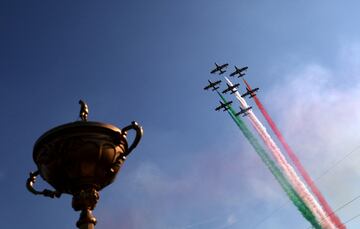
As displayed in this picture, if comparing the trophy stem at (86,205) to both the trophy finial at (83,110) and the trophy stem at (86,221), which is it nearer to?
the trophy stem at (86,221)

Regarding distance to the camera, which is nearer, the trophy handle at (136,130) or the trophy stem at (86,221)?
the trophy stem at (86,221)

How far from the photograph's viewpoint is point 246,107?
7050 centimetres

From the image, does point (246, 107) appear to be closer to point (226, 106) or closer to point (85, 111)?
point (226, 106)

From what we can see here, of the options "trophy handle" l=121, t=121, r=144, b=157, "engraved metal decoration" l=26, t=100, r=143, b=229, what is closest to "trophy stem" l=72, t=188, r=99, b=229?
"engraved metal decoration" l=26, t=100, r=143, b=229

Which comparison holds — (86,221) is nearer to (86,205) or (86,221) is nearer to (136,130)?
(86,205)

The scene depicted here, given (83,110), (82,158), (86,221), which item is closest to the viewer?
(86,221)

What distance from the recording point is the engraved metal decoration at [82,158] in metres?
4.39

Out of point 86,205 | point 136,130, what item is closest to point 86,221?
point 86,205

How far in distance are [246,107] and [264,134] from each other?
13.1 m

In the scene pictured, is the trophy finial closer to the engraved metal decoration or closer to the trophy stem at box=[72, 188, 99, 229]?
the engraved metal decoration

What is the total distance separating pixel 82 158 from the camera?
14.4 feet

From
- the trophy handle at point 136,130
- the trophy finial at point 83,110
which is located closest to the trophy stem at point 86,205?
the trophy handle at point 136,130

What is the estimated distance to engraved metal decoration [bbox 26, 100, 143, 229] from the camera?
14.4ft

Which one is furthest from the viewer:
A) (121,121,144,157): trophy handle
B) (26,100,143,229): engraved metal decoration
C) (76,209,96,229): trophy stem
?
(121,121,144,157): trophy handle
